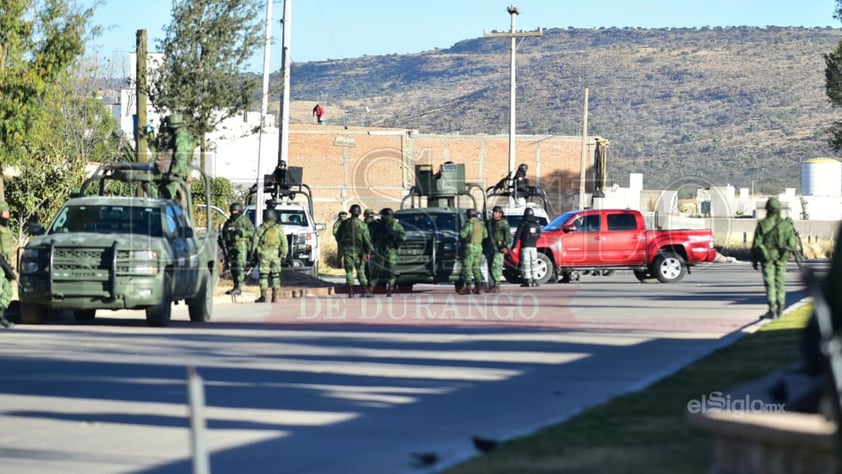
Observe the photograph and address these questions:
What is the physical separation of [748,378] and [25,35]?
1802cm

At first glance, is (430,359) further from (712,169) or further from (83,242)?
(712,169)

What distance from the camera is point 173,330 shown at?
20453mm

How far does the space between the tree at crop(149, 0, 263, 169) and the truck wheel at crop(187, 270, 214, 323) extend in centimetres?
968

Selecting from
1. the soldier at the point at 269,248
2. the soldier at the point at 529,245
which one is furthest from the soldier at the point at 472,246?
the soldier at the point at 269,248

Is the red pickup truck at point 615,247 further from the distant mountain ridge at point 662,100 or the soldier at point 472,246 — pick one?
the distant mountain ridge at point 662,100

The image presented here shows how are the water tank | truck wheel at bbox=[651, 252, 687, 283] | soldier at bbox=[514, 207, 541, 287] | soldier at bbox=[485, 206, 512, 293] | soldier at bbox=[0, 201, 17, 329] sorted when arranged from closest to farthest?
soldier at bbox=[0, 201, 17, 329] < soldier at bbox=[485, 206, 512, 293] < soldier at bbox=[514, 207, 541, 287] < truck wheel at bbox=[651, 252, 687, 283] < the water tank

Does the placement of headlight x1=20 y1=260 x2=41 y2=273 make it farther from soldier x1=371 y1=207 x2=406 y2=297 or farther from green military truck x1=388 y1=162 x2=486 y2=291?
green military truck x1=388 y1=162 x2=486 y2=291

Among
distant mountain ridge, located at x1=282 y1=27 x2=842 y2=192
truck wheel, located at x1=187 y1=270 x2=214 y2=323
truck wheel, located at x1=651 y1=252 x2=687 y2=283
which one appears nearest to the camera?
truck wheel, located at x1=187 y1=270 x2=214 y2=323

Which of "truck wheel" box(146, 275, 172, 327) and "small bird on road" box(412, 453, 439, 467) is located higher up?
"truck wheel" box(146, 275, 172, 327)

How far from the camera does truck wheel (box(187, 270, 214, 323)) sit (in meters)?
22.0

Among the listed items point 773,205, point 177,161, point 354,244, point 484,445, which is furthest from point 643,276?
point 484,445

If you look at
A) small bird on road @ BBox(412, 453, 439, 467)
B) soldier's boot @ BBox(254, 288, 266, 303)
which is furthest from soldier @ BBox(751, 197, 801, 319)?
small bird on road @ BBox(412, 453, 439, 467)

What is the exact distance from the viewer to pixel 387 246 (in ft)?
96.5

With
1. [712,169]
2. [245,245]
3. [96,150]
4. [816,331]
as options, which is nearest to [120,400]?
[816,331]
